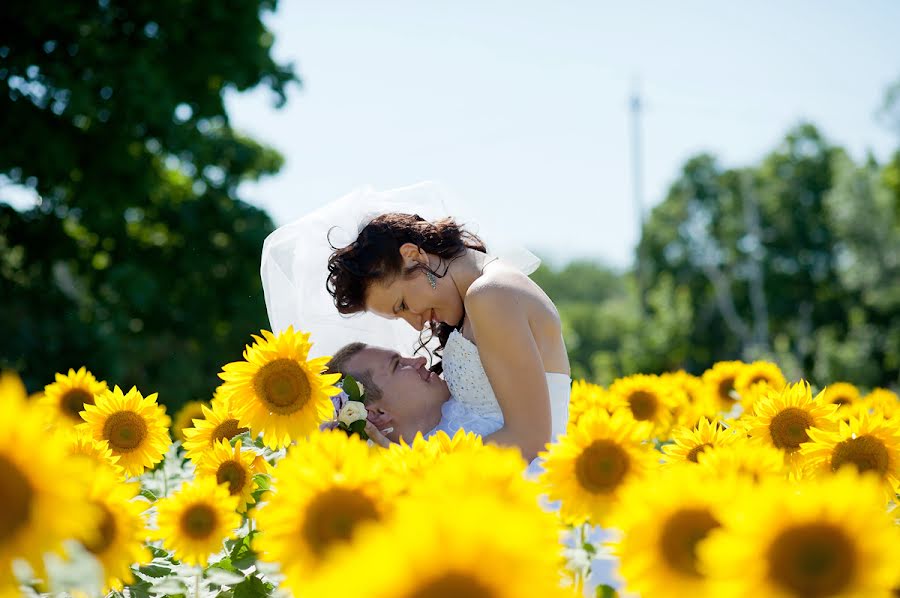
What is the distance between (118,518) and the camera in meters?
1.62

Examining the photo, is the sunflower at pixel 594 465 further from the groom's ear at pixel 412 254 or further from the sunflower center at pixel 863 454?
the groom's ear at pixel 412 254

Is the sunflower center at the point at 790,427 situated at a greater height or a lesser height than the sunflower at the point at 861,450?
greater

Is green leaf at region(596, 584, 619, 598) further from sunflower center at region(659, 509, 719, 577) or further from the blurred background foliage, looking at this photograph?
the blurred background foliage

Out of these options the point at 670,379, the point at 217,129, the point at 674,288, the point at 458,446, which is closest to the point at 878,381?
the point at 674,288

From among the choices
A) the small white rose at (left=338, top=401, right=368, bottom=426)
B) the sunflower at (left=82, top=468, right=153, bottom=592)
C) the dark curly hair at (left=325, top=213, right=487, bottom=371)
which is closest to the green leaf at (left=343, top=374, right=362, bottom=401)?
the small white rose at (left=338, top=401, right=368, bottom=426)

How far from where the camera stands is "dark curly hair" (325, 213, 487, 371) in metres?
4.02

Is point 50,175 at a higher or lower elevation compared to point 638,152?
lower

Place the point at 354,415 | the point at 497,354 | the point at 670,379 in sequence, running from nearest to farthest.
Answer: the point at 354,415 < the point at 497,354 < the point at 670,379

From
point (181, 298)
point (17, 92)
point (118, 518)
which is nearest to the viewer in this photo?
point (118, 518)

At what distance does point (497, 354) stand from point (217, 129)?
677 inches

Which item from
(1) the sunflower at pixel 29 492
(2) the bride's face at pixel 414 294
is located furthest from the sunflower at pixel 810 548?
(2) the bride's face at pixel 414 294

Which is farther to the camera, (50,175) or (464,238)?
(50,175)

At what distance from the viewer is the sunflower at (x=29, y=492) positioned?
1199 millimetres

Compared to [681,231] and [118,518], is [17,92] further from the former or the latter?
[681,231]
